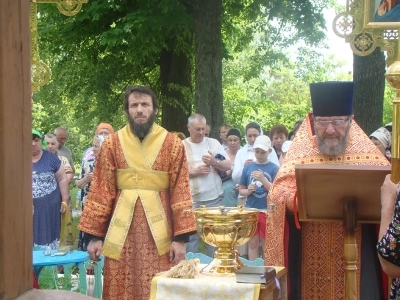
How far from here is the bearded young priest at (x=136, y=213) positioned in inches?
198

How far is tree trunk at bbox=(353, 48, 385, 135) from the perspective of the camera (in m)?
9.07

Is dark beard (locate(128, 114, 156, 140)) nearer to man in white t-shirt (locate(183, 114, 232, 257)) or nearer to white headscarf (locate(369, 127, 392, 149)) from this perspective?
white headscarf (locate(369, 127, 392, 149))

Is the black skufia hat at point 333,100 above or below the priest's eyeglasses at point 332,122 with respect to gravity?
above

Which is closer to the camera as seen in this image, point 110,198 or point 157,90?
point 110,198

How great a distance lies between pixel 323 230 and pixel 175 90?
11.2m

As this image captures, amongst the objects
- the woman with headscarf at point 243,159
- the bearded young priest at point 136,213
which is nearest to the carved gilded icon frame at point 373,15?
the bearded young priest at point 136,213

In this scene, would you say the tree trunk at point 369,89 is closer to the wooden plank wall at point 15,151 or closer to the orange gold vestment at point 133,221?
the orange gold vestment at point 133,221

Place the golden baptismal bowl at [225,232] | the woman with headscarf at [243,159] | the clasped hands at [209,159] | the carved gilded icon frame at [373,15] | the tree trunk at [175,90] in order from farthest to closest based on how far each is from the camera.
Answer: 1. the tree trunk at [175,90]
2. the woman with headscarf at [243,159]
3. the clasped hands at [209,159]
4. the carved gilded icon frame at [373,15]
5. the golden baptismal bowl at [225,232]

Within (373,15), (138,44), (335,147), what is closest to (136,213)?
(335,147)

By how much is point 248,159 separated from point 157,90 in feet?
30.9

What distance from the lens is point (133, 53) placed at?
14.5m

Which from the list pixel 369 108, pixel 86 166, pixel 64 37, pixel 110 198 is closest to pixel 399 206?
pixel 110 198

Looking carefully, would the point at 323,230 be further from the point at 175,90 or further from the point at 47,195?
the point at 175,90

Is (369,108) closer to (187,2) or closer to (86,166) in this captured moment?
(86,166)
